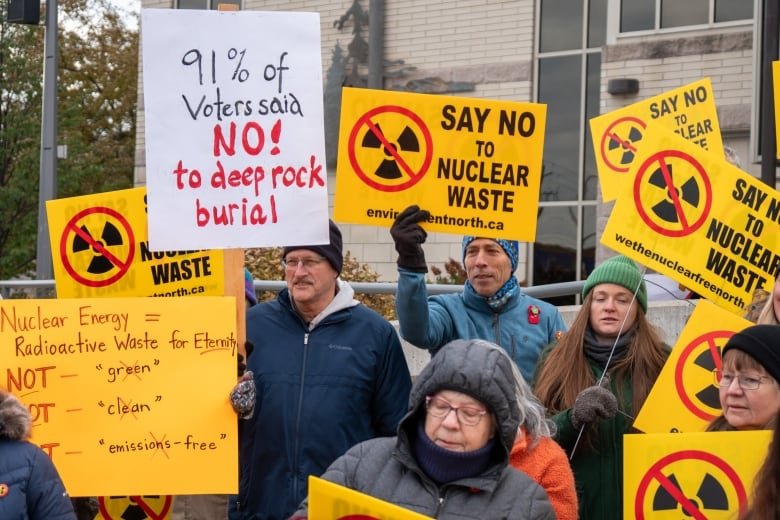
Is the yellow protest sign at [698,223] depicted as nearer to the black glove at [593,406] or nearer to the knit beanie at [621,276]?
the knit beanie at [621,276]

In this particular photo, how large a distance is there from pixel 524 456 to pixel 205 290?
2.22 metres

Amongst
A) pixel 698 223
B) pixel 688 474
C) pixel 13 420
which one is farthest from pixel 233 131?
pixel 688 474

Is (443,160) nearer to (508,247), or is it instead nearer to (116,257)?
(508,247)

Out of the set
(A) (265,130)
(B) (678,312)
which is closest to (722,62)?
(B) (678,312)

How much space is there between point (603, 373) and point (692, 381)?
0.32 metres

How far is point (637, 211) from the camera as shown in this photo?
4.91m

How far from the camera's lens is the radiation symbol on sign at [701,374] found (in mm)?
4426

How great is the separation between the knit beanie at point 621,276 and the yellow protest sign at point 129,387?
1394 millimetres

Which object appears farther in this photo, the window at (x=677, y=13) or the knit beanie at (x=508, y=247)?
the window at (x=677, y=13)

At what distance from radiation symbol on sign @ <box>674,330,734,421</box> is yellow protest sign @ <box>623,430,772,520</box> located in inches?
23.3

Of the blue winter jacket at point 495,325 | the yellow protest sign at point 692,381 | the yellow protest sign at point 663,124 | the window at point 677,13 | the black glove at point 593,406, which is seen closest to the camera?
the black glove at point 593,406

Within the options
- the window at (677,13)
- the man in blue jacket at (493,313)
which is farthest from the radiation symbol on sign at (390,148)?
the window at (677,13)

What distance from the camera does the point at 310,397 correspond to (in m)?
4.50

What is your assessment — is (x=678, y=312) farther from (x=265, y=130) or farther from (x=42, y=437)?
(x=42, y=437)
